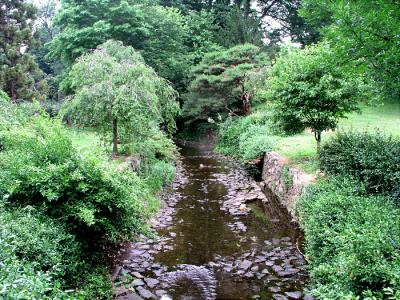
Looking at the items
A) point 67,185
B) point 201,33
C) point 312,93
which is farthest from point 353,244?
point 201,33

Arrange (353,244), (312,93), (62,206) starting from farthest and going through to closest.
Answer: (312,93) → (62,206) → (353,244)

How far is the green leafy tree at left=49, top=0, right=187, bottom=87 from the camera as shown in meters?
20.7

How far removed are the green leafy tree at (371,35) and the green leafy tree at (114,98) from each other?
6100 mm

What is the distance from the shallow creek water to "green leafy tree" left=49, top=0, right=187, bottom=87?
13621mm

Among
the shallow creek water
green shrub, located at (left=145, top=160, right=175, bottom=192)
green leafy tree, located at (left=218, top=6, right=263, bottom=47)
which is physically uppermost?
green leafy tree, located at (left=218, top=6, right=263, bottom=47)

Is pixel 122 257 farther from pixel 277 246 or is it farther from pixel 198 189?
pixel 198 189

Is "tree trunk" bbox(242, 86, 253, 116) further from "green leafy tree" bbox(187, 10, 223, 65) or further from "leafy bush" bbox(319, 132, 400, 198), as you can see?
"leafy bush" bbox(319, 132, 400, 198)

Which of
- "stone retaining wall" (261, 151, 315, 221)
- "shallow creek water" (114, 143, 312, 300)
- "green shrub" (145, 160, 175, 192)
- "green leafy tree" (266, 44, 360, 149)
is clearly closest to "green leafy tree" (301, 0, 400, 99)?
"green leafy tree" (266, 44, 360, 149)

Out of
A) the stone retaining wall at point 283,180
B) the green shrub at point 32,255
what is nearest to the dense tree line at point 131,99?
the green shrub at point 32,255

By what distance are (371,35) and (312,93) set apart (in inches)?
143

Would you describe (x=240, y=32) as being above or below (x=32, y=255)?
above

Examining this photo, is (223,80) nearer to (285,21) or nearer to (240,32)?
(240,32)

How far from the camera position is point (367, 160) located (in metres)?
6.77

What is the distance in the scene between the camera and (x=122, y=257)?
6672 mm
